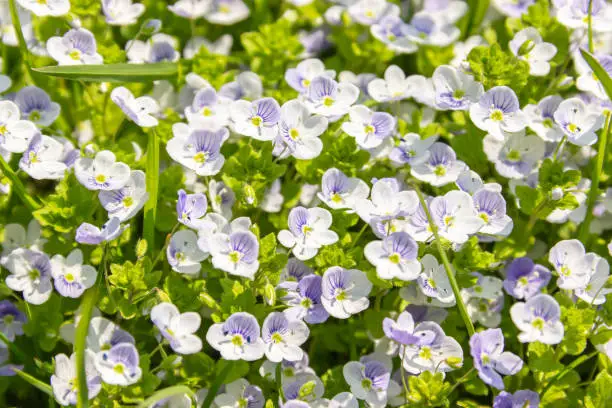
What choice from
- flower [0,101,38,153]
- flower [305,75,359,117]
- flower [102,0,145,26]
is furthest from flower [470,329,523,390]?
flower [102,0,145,26]

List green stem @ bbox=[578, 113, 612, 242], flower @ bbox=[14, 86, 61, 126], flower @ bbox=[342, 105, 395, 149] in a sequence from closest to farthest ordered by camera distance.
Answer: green stem @ bbox=[578, 113, 612, 242] < flower @ bbox=[342, 105, 395, 149] < flower @ bbox=[14, 86, 61, 126]

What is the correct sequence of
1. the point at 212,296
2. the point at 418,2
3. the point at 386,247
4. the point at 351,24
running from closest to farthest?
the point at 386,247, the point at 212,296, the point at 351,24, the point at 418,2

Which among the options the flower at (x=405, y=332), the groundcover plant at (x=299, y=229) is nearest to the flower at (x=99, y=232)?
the groundcover plant at (x=299, y=229)

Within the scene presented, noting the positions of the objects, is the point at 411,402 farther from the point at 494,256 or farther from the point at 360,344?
the point at 494,256

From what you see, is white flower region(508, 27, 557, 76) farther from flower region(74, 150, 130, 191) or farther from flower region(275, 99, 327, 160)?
flower region(74, 150, 130, 191)

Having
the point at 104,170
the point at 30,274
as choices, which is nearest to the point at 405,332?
the point at 104,170

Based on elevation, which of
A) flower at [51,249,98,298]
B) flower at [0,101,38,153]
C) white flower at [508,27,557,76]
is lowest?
flower at [51,249,98,298]

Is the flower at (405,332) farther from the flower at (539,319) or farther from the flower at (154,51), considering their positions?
the flower at (154,51)

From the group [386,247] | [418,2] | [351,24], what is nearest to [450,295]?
[386,247]
